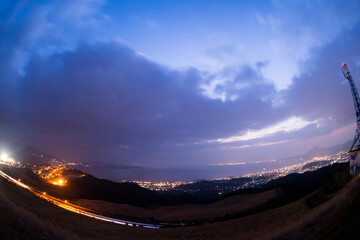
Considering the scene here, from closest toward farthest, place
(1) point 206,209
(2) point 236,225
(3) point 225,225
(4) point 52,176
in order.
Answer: (2) point 236,225 → (3) point 225,225 → (1) point 206,209 → (4) point 52,176

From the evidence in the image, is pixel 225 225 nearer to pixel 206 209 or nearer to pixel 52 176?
pixel 206 209

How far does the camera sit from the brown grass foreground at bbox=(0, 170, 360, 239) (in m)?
10.1

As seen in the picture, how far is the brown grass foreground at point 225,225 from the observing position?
10.1 meters

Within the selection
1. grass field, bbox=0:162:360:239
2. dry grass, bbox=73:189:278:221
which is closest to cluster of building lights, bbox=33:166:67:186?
dry grass, bbox=73:189:278:221

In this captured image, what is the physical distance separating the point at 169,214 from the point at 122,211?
1002 centimetres

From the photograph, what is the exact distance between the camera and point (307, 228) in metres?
13.5

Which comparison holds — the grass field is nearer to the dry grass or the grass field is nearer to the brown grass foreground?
the brown grass foreground

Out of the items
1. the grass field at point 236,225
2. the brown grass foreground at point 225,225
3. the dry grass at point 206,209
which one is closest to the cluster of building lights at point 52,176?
the dry grass at point 206,209

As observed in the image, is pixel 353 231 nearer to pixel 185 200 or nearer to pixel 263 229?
pixel 263 229

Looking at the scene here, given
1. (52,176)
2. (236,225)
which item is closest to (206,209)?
(236,225)

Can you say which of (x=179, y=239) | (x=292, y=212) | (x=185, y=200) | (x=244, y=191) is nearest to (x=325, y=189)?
(x=292, y=212)

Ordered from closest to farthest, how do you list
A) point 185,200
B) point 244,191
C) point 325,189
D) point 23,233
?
1. point 23,233
2. point 325,189
3. point 244,191
4. point 185,200

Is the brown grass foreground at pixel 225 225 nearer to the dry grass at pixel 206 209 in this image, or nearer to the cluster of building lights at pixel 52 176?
the dry grass at pixel 206 209

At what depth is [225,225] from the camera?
22906mm
